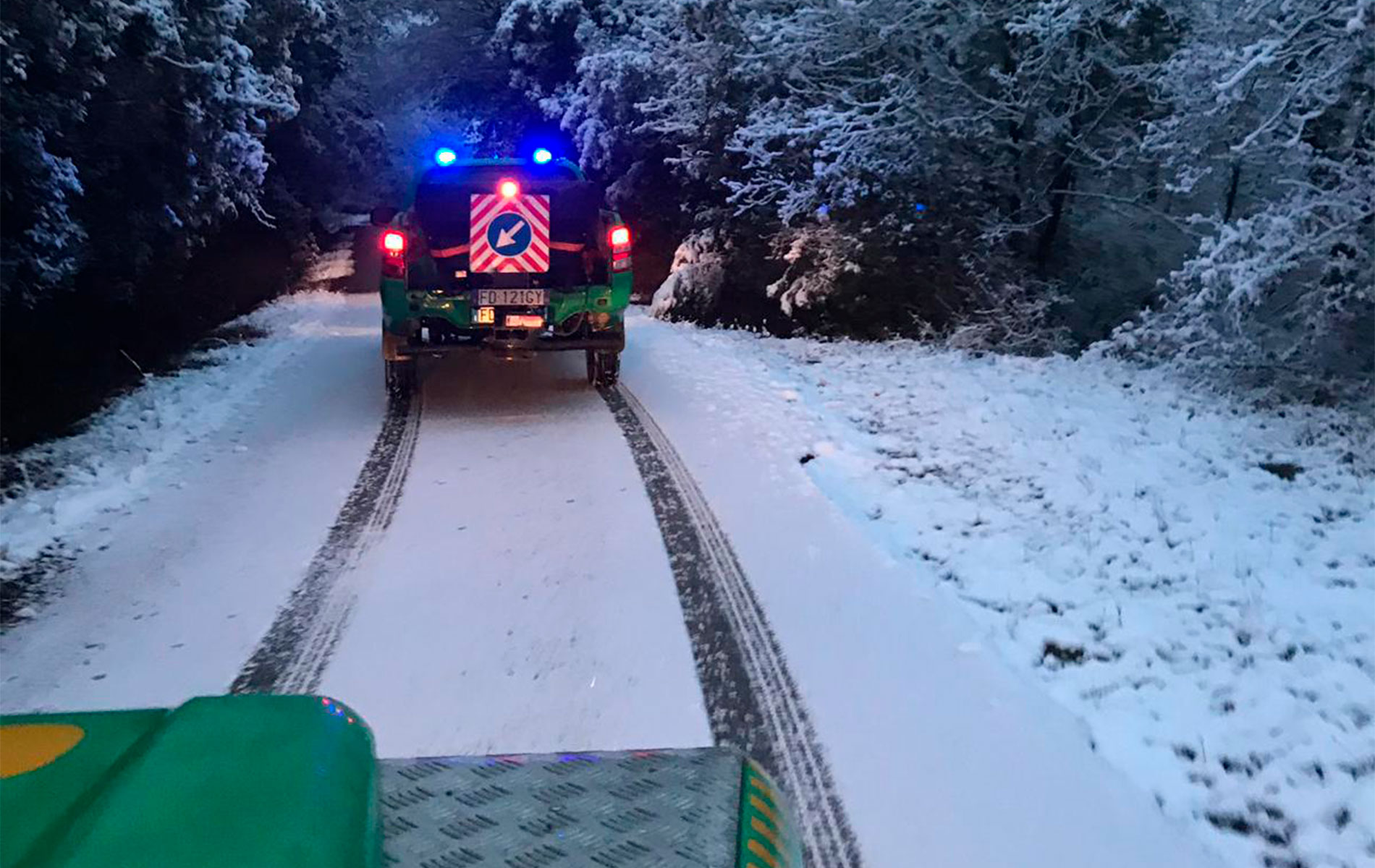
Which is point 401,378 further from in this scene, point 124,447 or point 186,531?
point 186,531

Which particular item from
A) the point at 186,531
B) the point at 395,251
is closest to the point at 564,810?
the point at 186,531

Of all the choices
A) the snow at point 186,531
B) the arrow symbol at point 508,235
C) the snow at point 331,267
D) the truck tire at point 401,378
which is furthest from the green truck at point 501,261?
the snow at point 331,267

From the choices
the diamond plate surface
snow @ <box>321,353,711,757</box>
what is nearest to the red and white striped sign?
snow @ <box>321,353,711,757</box>

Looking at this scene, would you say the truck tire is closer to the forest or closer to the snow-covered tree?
the forest

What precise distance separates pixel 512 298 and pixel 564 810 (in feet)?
24.2

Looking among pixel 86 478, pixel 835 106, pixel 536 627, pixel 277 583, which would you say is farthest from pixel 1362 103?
pixel 86 478

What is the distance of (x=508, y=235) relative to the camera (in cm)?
923

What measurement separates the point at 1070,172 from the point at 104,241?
12.7 meters

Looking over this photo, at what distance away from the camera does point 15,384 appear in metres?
11.2

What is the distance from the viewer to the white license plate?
362 inches

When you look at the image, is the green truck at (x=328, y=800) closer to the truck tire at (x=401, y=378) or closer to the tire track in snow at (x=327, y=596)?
the tire track in snow at (x=327, y=596)

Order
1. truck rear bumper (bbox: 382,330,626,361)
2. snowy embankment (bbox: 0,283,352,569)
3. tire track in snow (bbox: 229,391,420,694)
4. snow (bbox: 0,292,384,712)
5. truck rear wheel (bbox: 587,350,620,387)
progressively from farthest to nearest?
truck rear wheel (bbox: 587,350,620,387) < truck rear bumper (bbox: 382,330,626,361) < snowy embankment (bbox: 0,283,352,569) < snow (bbox: 0,292,384,712) < tire track in snow (bbox: 229,391,420,694)

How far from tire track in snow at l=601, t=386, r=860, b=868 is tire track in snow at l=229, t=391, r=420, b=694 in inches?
69.4

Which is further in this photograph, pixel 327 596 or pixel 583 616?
pixel 327 596
